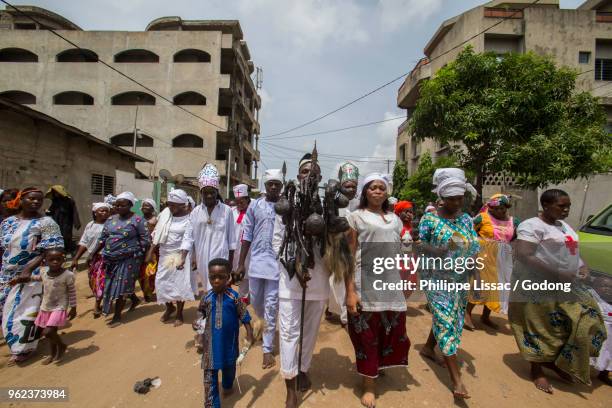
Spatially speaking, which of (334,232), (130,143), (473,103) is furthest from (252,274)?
(130,143)

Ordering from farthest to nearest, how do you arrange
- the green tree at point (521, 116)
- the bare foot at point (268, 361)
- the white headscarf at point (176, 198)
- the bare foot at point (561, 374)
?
the green tree at point (521, 116)
the white headscarf at point (176, 198)
the bare foot at point (268, 361)
the bare foot at point (561, 374)

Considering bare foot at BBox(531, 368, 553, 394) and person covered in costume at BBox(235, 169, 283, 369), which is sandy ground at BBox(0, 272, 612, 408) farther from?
person covered in costume at BBox(235, 169, 283, 369)

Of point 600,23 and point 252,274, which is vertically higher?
point 600,23

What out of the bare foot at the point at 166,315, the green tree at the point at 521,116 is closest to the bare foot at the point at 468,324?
the bare foot at the point at 166,315

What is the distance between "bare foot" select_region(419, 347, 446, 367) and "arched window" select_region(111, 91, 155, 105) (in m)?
25.9

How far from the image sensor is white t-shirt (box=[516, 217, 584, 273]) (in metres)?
2.78

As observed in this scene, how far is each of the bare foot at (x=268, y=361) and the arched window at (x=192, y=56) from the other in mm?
25138

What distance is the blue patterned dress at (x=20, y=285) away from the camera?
130 inches

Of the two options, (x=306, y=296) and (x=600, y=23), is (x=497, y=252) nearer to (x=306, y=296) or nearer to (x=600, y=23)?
(x=306, y=296)

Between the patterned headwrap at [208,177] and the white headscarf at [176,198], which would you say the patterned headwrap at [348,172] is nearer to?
the patterned headwrap at [208,177]

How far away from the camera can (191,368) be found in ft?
10.1

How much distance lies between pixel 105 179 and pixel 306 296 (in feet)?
40.5

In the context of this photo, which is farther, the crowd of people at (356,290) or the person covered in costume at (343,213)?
the person covered in costume at (343,213)

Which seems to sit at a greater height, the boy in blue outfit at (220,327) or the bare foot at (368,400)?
the boy in blue outfit at (220,327)
